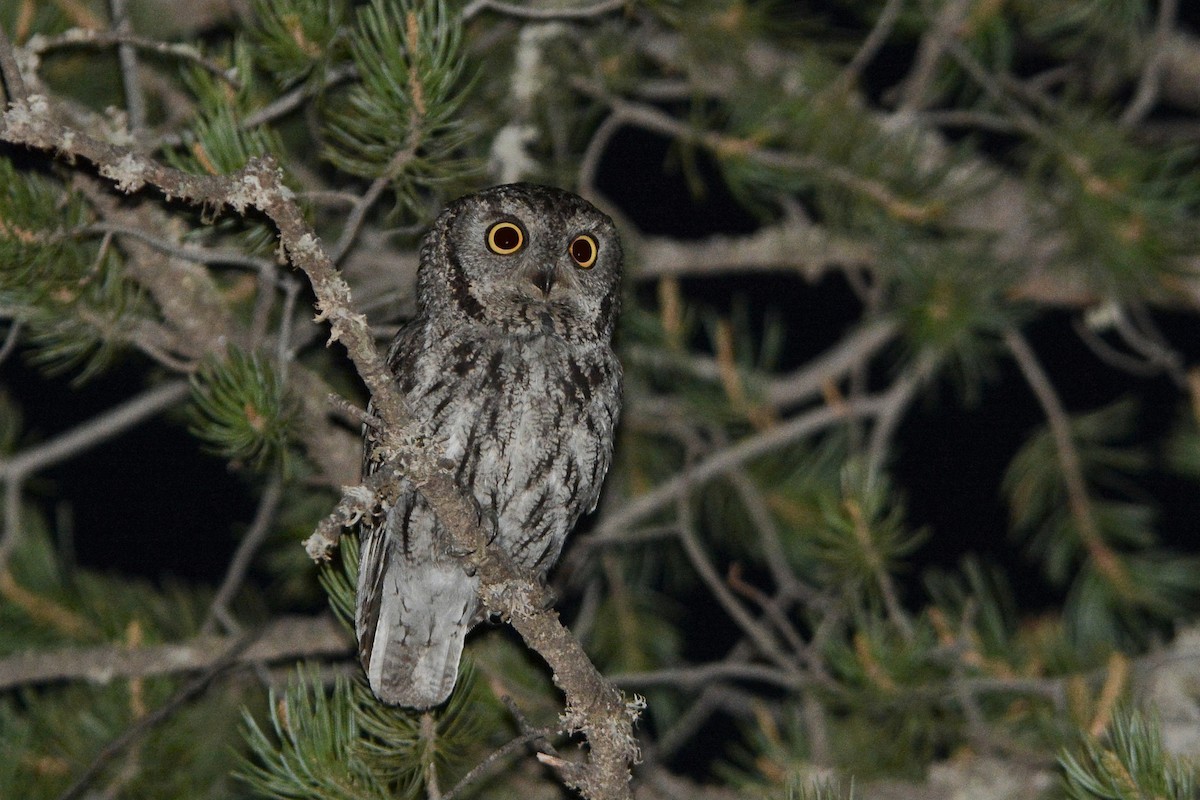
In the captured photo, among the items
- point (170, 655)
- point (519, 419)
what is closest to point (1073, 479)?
point (519, 419)

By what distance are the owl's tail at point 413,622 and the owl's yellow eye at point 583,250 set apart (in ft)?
2.03

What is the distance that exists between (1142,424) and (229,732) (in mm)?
2591

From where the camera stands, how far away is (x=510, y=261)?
7.27ft

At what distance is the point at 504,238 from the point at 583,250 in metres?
0.16

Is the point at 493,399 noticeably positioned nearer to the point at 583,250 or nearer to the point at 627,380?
the point at 583,250

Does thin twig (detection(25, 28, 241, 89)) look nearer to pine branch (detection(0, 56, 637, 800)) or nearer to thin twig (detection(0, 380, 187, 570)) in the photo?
pine branch (detection(0, 56, 637, 800))

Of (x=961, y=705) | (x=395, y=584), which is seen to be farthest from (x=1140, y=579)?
(x=395, y=584)

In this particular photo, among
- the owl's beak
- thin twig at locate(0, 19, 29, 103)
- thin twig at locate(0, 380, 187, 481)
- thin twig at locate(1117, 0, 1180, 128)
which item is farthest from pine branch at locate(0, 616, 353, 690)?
thin twig at locate(1117, 0, 1180, 128)

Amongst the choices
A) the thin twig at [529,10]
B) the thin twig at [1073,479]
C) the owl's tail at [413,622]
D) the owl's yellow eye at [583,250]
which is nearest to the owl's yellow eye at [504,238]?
the owl's yellow eye at [583,250]

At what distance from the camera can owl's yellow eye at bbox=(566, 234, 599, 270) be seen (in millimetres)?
2266

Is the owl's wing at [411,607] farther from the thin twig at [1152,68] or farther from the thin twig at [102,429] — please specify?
the thin twig at [1152,68]

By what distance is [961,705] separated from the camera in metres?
2.51

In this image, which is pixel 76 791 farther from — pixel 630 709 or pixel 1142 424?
pixel 1142 424

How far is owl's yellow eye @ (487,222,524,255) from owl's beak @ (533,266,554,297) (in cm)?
6
